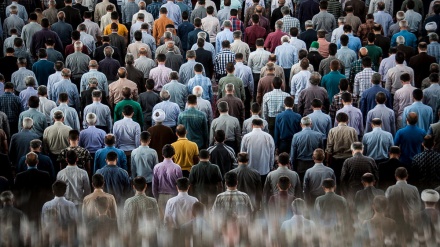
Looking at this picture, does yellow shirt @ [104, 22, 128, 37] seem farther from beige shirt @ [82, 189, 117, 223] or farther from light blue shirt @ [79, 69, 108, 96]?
beige shirt @ [82, 189, 117, 223]

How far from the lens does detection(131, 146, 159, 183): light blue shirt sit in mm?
19562

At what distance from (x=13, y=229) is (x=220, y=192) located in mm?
3713

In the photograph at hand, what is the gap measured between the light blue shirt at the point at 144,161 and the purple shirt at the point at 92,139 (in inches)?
43.5

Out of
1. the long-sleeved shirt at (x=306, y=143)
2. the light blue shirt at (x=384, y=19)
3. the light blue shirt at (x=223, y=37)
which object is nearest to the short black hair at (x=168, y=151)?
the long-sleeved shirt at (x=306, y=143)

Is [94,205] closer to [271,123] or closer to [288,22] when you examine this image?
[271,123]

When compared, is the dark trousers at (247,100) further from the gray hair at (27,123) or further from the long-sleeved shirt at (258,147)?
the gray hair at (27,123)

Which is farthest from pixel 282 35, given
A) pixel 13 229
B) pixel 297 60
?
pixel 13 229

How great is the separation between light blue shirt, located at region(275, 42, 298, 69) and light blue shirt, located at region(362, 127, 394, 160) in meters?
4.66

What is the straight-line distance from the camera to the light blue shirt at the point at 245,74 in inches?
927

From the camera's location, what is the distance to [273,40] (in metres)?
25.7

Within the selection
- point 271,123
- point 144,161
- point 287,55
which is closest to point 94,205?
point 144,161

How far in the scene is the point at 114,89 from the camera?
74.3ft

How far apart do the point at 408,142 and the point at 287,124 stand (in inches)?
89.9

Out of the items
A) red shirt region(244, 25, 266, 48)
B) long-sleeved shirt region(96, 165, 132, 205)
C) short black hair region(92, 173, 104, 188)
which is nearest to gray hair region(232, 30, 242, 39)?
red shirt region(244, 25, 266, 48)
